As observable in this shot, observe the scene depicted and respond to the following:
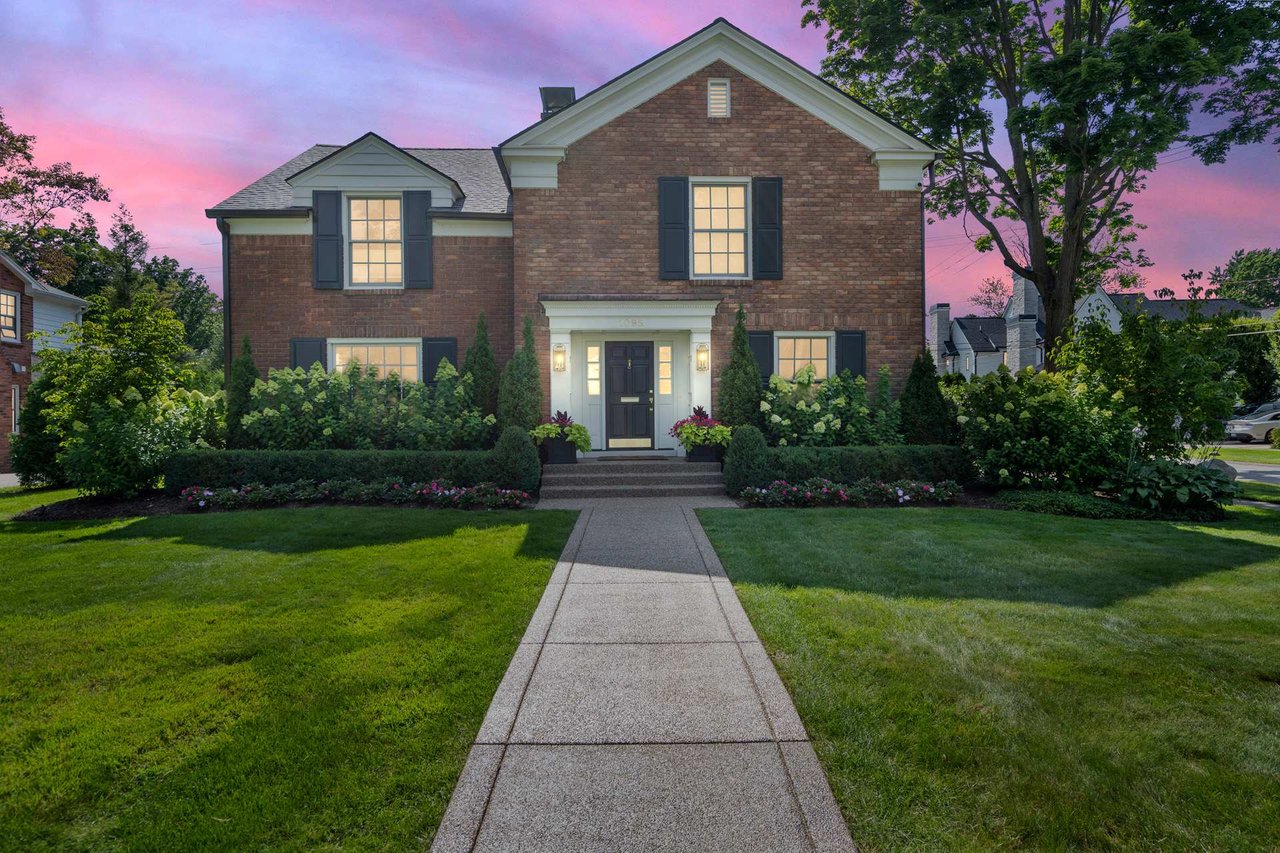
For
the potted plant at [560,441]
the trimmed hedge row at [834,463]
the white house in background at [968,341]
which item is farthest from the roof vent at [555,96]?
the white house in background at [968,341]

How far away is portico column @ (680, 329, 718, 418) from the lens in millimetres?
12172

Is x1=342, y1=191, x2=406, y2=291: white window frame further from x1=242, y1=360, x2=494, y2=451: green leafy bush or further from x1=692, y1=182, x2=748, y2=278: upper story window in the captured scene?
x1=692, y1=182, x2=748, y2=278: upper story window

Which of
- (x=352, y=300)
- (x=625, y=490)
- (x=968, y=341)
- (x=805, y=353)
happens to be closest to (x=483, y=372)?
(x=352, y=300)

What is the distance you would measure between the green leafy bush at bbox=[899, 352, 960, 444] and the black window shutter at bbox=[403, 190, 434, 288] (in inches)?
372

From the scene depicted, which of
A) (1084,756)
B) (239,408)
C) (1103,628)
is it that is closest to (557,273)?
(239,408)

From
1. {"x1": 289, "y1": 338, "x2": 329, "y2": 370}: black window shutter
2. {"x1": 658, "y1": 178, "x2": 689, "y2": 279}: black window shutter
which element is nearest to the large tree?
{"x1": 658, "y1": 178, "x2": 689, "y2": 279}: black window shutter

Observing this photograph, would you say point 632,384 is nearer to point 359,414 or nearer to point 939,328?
point 359,414

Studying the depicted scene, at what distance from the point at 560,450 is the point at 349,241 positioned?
20.5 ft

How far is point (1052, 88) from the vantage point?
12219 millimetres

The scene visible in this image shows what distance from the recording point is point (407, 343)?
514 inches

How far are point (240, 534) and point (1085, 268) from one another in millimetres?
18841

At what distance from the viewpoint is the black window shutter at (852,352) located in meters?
12.3

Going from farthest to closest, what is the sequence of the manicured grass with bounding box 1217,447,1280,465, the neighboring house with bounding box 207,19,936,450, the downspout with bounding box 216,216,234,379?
the manicured grass with bounding box 1217,447,1280,465 < the downspout with bounding box 216,216,234,379 < the neighboring house with bounding box 207,19,936,450

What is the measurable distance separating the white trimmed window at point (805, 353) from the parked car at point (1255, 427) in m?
23.3
